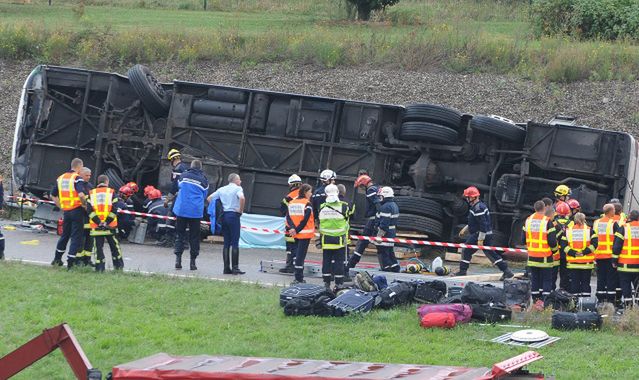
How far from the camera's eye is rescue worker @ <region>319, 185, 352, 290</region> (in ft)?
52.9

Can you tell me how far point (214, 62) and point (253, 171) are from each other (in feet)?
33.0

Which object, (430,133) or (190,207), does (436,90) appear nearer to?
(430,133)

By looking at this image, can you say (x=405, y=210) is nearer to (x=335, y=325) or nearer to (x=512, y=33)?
(x=335, y=325)

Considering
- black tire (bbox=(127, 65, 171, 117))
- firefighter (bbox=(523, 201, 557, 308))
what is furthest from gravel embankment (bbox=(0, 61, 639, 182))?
firefighter (bbox=(523, 201, 557, 308))

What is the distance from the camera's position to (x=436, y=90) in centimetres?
2783

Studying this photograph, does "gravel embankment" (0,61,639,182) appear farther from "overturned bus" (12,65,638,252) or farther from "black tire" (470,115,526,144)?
"black tire" (470,115,526,144)

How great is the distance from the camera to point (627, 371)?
1142 centimetres

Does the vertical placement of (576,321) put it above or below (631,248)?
below

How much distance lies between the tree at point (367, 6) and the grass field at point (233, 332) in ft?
75.2

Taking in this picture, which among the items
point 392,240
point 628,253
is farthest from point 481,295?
point 392,240

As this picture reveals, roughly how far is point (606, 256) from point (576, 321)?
9.48 feet

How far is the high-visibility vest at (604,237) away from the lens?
15.9 m

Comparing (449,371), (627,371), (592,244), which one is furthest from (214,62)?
(449,371)

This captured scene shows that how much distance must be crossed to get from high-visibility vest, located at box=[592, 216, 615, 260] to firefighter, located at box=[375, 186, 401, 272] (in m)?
3.44
